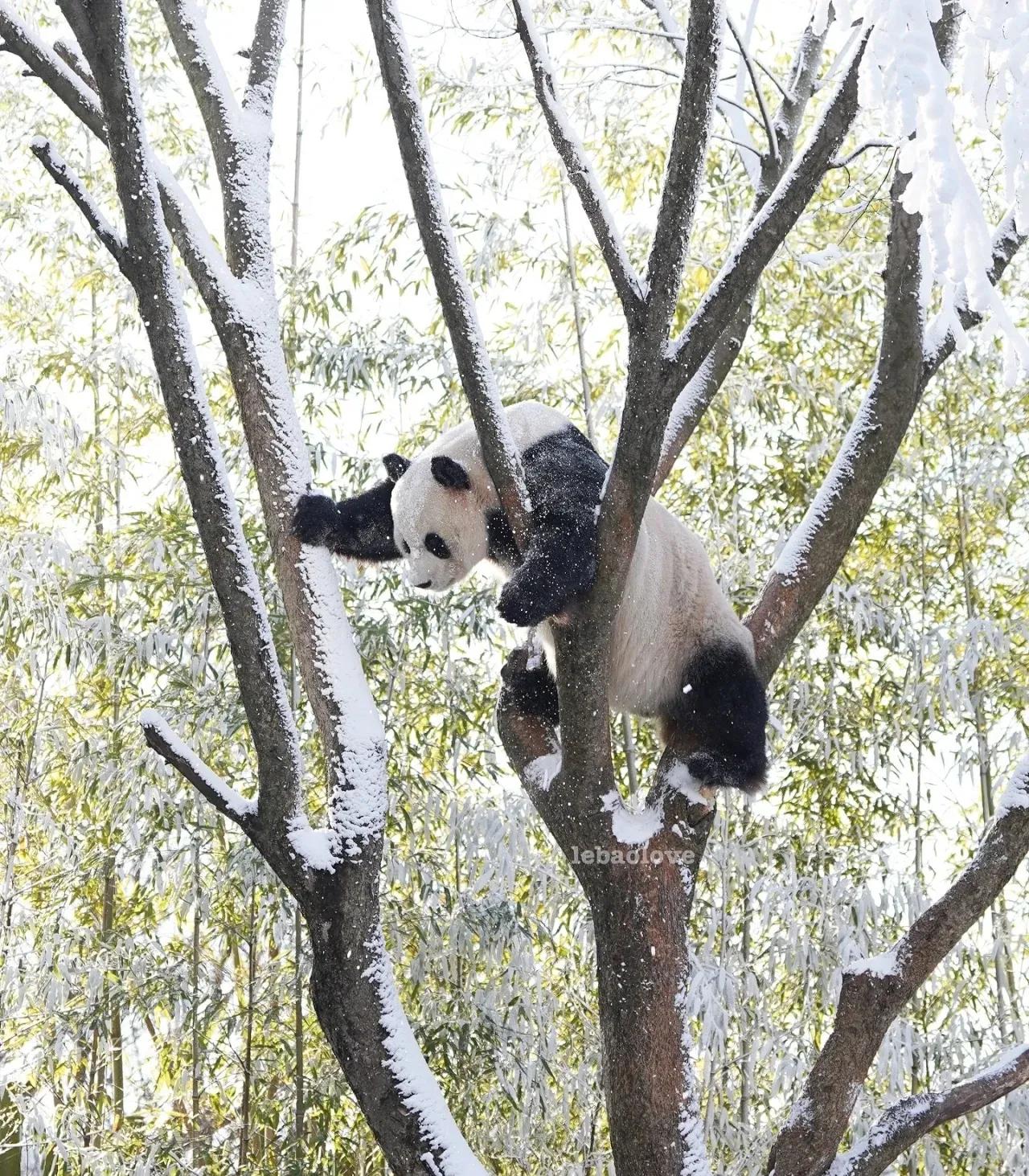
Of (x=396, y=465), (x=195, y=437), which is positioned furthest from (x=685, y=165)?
(x=396, y=465)

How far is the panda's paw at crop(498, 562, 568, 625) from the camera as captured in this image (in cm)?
201

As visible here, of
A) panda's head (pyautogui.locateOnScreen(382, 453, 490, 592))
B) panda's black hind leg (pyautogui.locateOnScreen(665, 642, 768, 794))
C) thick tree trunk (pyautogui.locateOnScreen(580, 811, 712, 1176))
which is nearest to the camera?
thick tree trunk (pyautogui.locateOnScreen(580, 811, 712, 1176))

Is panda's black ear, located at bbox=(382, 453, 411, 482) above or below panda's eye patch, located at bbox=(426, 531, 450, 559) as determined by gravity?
above

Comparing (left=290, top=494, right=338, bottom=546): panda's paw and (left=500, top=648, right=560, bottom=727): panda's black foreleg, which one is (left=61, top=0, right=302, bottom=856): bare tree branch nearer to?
(left=290, top=494, right=338, bottom=546): panda's paw

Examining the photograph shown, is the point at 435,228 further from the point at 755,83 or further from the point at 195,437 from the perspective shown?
the point at 755,83

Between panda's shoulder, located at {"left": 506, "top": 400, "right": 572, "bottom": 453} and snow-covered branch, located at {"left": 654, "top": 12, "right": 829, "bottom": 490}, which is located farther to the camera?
panda's shoulder, located at {"left": 506, "top": 400, "right": 572, "bottom": 453}

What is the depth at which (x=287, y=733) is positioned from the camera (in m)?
1.84

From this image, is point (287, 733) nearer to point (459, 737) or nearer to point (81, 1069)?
point (459, 737)

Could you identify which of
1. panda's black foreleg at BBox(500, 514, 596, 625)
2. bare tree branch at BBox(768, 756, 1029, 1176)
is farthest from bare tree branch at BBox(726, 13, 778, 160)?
bare tree branch at BBox(768, 756, 1029, 1176)

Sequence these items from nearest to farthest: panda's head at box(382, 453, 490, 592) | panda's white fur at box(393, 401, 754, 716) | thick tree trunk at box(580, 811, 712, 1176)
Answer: thick tree trunk at box(580, 811, 712, 1176), panda's white fur at box(393, 401, 754, 716), panda's head at box(382, 453, 490, 592)

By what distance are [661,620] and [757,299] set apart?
1543mm

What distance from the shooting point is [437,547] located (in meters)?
2.88

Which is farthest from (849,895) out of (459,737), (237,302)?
(237,302)

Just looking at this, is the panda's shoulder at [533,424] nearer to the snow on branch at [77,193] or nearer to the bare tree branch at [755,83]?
the bare tree branch at [755,83]
